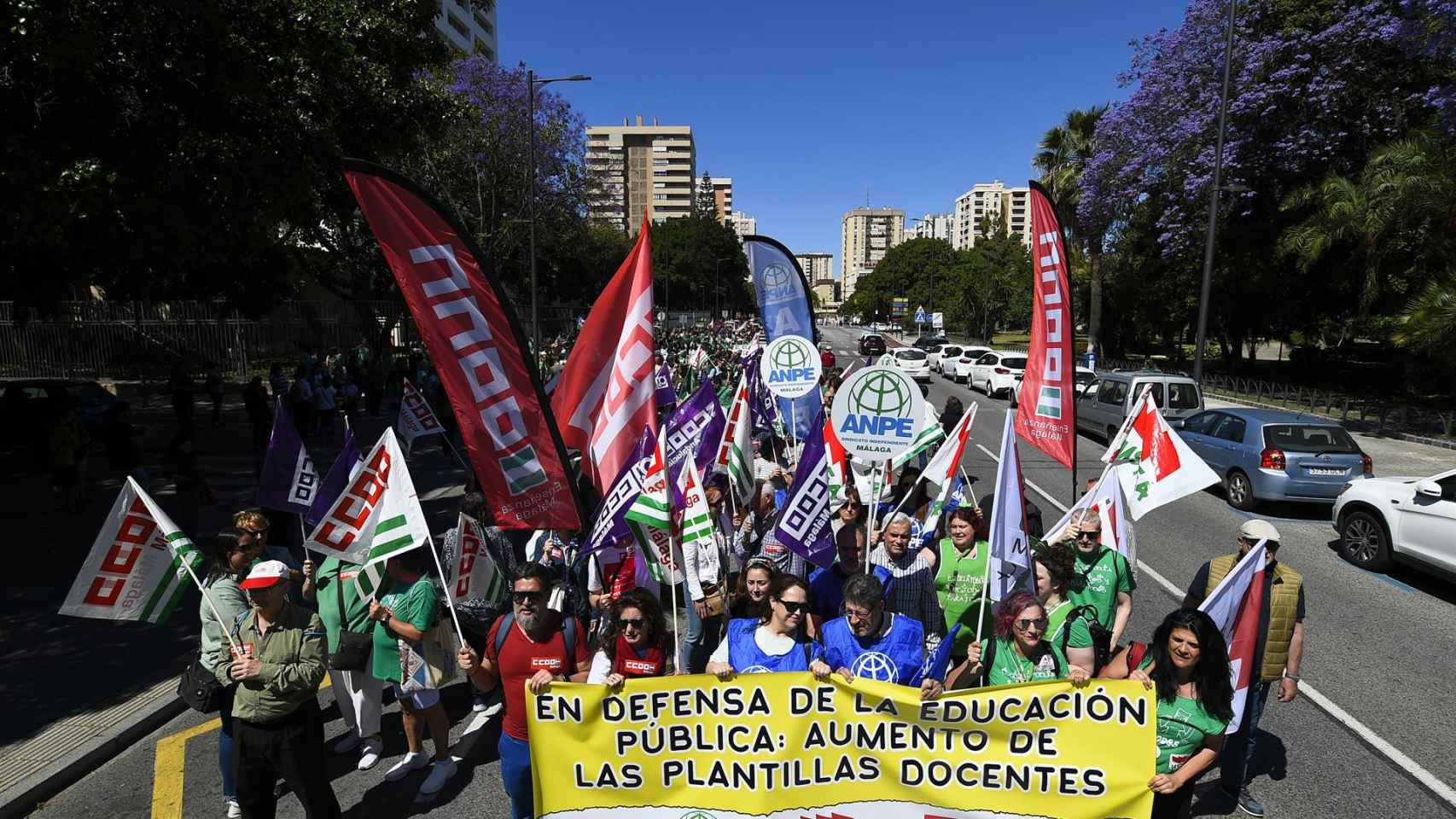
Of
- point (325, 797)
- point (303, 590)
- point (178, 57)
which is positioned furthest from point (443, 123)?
point (325, 797)

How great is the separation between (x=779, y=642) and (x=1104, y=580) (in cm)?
235

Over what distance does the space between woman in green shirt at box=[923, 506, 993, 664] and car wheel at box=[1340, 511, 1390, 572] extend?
6678 millimetres

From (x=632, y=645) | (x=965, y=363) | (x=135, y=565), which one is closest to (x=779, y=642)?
(x=632, y=645)

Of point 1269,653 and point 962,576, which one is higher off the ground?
point 962,576

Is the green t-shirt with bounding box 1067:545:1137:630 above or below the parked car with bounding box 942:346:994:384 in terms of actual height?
below

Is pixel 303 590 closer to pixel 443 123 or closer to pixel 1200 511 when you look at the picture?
pixel 1200 511

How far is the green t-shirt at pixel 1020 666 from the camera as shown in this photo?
12.8ft

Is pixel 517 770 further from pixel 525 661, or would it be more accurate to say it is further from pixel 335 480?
pixel 335 480

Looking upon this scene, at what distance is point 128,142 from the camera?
10789 mm

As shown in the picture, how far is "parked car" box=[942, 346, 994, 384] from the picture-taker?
32031mm

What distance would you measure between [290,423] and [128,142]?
7302 mm

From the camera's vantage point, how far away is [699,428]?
26.1ft

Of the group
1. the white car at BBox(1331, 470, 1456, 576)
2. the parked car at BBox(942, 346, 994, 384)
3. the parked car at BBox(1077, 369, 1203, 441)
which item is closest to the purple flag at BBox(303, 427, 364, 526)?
the white car at BBox(1331, 470, 1456, 576)

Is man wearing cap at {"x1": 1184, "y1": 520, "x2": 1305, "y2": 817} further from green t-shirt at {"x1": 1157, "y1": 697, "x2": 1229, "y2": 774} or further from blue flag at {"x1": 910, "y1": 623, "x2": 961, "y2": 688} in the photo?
blue flag at {"x1": 910, "y1": 623, "x2": 961, "y2": 688}
